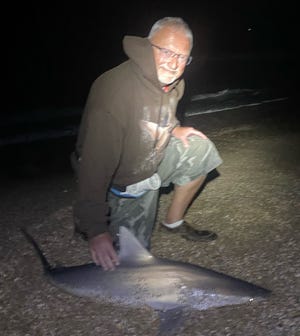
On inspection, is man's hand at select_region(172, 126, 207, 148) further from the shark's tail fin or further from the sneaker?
the shark's tail fin

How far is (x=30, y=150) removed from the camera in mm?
6762

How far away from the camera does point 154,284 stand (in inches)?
115

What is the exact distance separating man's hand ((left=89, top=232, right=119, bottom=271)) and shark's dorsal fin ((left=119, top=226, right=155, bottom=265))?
6 cm

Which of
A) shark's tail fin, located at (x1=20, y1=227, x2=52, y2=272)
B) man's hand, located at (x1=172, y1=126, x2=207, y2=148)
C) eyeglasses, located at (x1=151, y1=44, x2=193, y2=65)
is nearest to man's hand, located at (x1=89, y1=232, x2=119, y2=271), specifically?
shark's tail fin, located at (x1=20, y1=227, x2=52, y2=272)

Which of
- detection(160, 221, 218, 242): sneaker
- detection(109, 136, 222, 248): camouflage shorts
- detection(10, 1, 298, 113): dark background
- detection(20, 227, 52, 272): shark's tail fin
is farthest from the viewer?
detection(10, 1, 298, 113): dark background

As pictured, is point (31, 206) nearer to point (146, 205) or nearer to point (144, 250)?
point (146, 205)

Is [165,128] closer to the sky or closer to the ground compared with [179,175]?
closer to the sky

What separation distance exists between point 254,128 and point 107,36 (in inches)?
704

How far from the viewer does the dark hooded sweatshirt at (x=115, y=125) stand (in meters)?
2.88

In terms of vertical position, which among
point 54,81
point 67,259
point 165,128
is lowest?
point 54,81

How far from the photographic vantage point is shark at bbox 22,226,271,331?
2.86m

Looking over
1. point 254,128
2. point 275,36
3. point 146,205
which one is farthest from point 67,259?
point 275,36

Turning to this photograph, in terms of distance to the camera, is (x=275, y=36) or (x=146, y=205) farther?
(x=275, y=36)

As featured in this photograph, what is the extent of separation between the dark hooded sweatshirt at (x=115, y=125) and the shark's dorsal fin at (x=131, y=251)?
0.13 m
